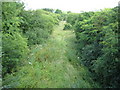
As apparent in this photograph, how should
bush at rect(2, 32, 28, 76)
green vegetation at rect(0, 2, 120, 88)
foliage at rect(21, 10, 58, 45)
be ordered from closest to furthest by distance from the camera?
green vegetation at rect(0, 2, 120, 88), bush at rect(2, 32, 28, 76), foliage at rect(21, 10, 58, 45)

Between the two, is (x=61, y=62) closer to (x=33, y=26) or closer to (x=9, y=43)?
(x=9, y=43)

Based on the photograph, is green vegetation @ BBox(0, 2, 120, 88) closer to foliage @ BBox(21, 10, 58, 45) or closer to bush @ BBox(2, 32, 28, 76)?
bush @ BBox(2, 32, 28, 76)

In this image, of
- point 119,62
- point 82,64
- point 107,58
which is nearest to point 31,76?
point 82,64

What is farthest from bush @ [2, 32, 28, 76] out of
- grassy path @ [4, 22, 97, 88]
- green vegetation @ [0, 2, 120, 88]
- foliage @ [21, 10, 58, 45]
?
foliage @ [21, 10, 58, 45]

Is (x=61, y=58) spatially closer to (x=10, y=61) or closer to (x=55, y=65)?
(x=55, y=65)

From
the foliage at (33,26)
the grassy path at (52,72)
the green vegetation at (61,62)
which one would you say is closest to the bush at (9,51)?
the green vegetation at (61,62)

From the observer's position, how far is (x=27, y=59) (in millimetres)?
5383

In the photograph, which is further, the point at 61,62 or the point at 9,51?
the point at 61,62

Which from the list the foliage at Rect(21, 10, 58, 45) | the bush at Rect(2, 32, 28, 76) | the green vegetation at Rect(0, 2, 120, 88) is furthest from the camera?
the foliage at Rect(21, 10, 58, 45)

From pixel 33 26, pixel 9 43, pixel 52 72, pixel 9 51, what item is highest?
pixel 33 26

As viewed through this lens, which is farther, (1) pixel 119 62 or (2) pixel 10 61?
(2) pixel 10 61

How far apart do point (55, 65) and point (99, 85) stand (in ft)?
6.45

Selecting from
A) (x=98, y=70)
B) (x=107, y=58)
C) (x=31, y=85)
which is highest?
(x=107, y=58)

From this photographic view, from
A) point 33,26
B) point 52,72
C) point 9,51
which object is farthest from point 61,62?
point 33,26
